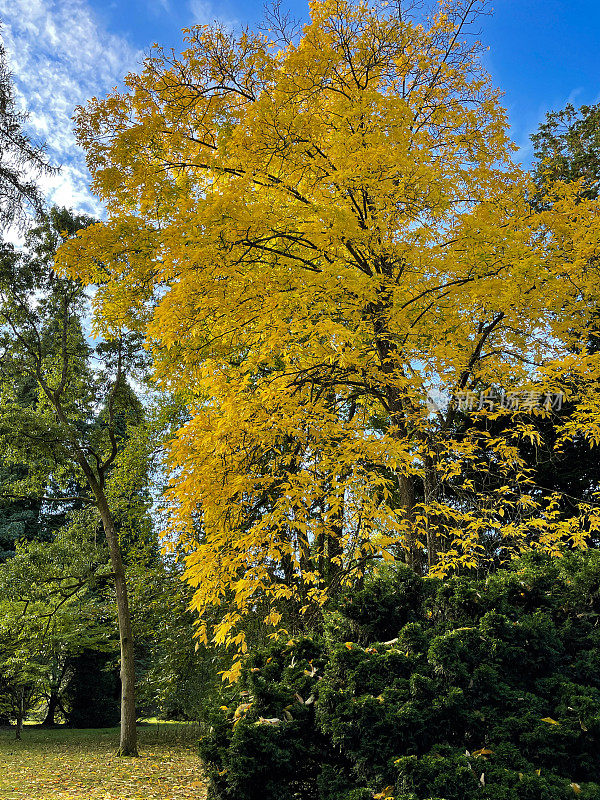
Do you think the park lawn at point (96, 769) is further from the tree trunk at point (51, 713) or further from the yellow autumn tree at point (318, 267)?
the tree trunk at point (51, 713)

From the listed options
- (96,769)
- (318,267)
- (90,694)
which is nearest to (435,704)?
(318,267)

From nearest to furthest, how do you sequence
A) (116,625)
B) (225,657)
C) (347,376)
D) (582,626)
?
(582,626) < (347,376) < (225,657) < (116,625)

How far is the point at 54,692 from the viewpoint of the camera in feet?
59.9

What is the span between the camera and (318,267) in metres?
5.93

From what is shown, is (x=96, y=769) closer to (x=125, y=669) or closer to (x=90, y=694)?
(x=125, y=669)

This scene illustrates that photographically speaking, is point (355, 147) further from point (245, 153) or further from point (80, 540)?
point (80, 540)

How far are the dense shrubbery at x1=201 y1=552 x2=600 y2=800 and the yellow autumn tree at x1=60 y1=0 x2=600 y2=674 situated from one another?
1.06 meters

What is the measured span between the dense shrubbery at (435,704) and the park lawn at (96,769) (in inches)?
107

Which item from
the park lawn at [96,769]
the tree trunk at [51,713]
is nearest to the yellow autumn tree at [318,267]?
the park lawn at [96,769]

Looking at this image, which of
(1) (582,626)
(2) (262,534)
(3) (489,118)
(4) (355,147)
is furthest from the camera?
(3) (489,118)

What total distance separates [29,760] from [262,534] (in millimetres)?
10167

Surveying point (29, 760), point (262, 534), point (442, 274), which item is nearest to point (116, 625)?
point (29, 760)

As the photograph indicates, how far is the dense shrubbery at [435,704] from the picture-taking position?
2.59m

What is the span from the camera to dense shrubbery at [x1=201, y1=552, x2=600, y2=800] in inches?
102
